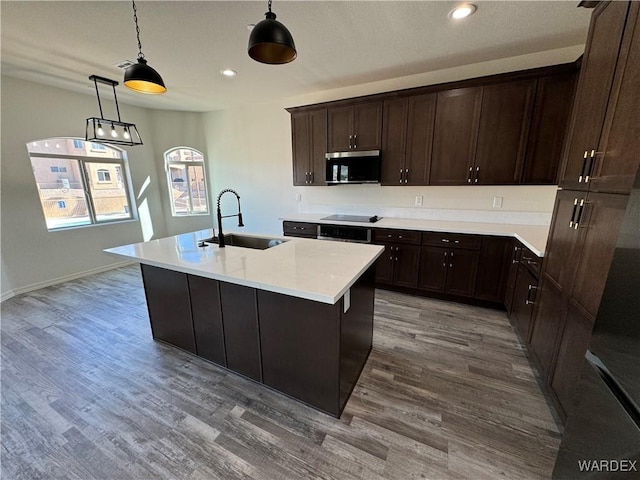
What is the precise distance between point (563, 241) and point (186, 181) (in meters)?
6.08

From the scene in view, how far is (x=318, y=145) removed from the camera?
3.72m

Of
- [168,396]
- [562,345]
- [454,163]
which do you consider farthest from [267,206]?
[562,345]

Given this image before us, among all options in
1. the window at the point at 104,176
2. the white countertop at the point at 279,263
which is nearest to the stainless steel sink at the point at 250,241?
the white countertop at the point at 279,263

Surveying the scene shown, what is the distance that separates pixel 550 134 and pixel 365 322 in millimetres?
2731

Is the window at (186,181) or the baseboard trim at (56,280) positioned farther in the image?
the window at (186,181)

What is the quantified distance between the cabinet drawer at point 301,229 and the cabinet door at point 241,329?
206 cm

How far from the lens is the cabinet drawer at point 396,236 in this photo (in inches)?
123

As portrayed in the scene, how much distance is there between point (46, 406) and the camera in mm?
1743

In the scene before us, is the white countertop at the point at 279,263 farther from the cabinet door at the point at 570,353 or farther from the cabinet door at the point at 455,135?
the cabinet door at the point at 455,135

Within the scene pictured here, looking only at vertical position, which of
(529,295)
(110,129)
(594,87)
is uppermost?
(110,129)

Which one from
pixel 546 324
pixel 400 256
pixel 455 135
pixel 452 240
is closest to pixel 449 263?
pixel 452 240

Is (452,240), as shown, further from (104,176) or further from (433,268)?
(104,176)

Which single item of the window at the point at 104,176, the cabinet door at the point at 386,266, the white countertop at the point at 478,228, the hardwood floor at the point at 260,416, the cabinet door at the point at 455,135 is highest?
the cabinet door at the point at 455,135

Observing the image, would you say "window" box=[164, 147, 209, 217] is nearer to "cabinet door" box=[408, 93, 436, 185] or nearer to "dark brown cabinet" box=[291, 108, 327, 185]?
"dark brown cabinet" box=[291, 108, 327, 185]
